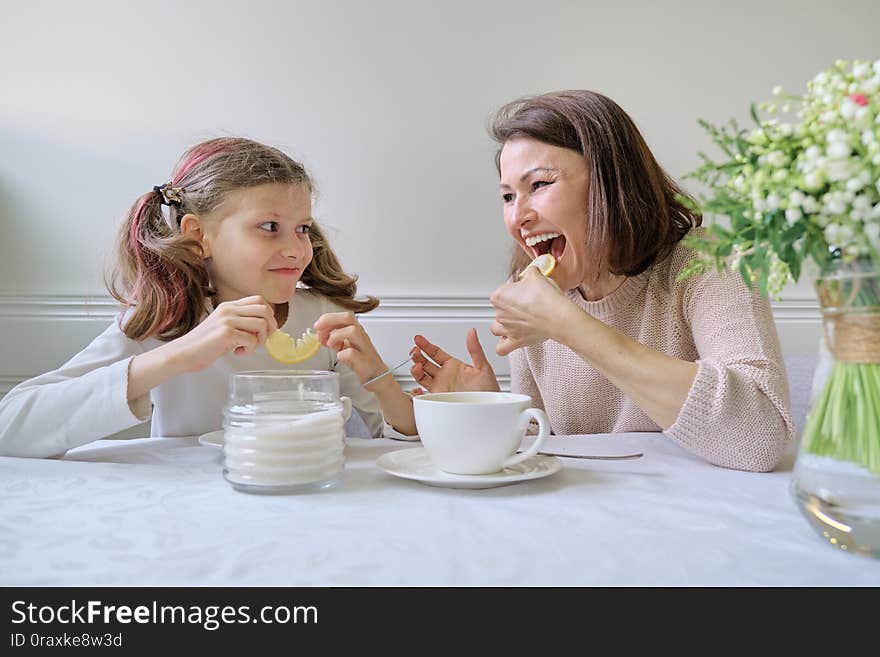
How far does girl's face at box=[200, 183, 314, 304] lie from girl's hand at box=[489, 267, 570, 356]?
1.58ft

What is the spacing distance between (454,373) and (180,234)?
0.62 m

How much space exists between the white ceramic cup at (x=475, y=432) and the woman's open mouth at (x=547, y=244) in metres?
0.61

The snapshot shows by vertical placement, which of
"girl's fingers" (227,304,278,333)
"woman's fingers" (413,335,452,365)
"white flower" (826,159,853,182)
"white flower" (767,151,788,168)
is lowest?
"woman's fingers" (413,335,452,365)

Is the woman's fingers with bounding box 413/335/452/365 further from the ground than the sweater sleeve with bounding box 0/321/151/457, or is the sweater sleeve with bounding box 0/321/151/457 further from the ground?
the woman's fingers with bounding box 413/335/452/365

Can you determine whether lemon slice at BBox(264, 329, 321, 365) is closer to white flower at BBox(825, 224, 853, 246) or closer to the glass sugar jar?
the glass sugar jar

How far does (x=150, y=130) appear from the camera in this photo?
2.13 metres

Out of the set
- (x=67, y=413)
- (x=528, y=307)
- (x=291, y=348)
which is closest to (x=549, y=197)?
(x=528, y=307)

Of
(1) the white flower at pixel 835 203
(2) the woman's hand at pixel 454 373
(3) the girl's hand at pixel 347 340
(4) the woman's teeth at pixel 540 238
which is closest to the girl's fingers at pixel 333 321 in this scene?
(3) the girl's hand at pixel 347 340

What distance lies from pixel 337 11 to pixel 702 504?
1884 millimetres

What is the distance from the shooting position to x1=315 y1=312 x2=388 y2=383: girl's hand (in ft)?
4.27

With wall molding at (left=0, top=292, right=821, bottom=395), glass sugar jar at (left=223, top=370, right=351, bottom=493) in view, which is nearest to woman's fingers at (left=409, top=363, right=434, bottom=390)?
glass sugar jar at (left=223, top=370, right=351, bottom=493)

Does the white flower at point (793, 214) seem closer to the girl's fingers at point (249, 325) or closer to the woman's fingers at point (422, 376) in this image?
the girl's fingers at point (249, 325)
